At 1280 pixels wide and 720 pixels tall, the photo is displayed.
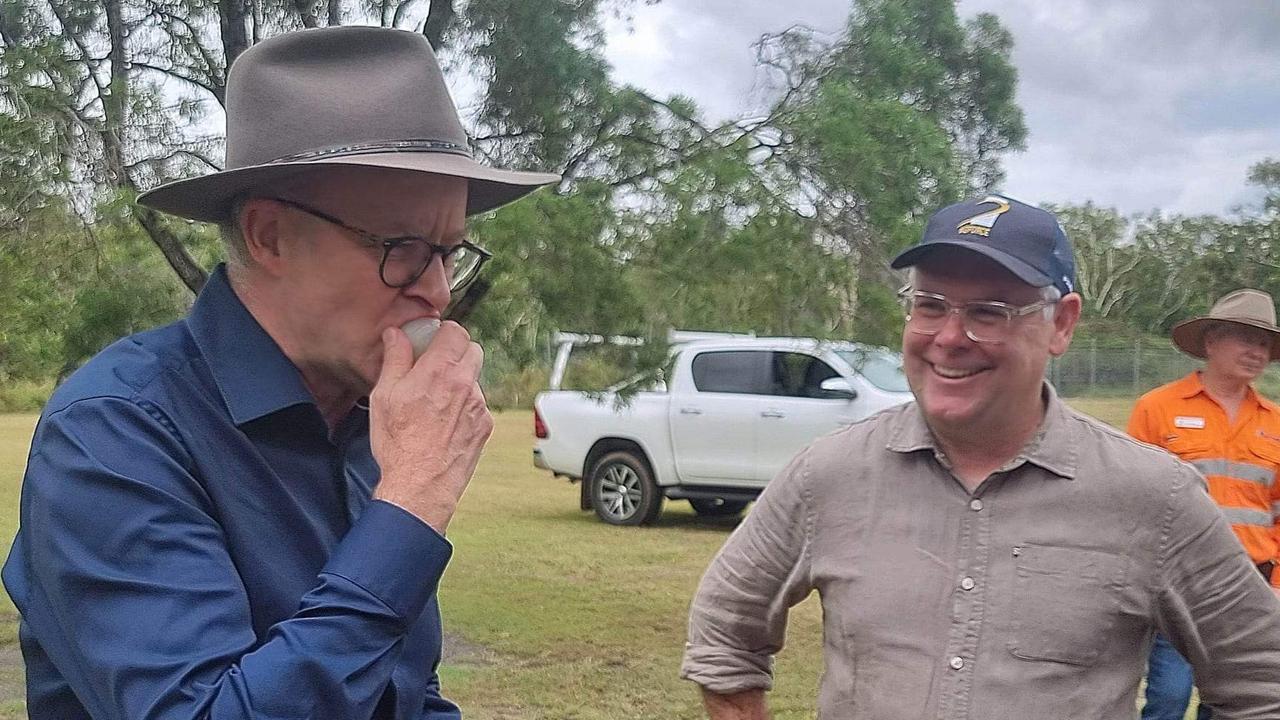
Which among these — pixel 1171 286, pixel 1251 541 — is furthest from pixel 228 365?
pixel 1171 286

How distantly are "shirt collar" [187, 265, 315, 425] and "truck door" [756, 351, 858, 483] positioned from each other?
34.0 ft

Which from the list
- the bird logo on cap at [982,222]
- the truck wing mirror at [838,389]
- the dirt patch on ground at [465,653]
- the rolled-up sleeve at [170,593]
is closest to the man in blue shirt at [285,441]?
the rolled-up sleeve at [170,593]

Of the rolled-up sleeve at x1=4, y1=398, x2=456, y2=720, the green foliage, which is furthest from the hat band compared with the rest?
the green foliage

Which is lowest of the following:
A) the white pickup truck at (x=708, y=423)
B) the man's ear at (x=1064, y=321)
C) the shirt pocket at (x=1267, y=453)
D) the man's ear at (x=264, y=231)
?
the white pickup truck at (x=708, y=423)

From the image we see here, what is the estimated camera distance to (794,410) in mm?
12188

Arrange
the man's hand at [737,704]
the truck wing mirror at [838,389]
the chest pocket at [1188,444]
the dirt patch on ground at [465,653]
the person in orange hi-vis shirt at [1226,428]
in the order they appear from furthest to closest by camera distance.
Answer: the truck wing mirror at [838,389] → the dirt patch on ground at [465,653] → the chest pocket at [1188,444] → the person in orange hi-vis shirt at [1226,428] → the man's hand at [737,704]

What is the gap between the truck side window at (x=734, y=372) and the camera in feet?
41.2

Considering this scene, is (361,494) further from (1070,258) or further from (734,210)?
(734,210)

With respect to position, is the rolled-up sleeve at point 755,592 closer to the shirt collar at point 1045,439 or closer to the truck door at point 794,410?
the shirt collar at point 1045,439

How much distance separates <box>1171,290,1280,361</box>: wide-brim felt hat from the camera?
5.38 metres

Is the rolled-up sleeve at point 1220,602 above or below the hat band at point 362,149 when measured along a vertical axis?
below

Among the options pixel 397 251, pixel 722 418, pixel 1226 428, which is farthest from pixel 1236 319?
pixel 722 418

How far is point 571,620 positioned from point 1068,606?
21.5 ft

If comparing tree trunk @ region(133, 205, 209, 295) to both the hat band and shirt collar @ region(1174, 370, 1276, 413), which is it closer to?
the hat band
